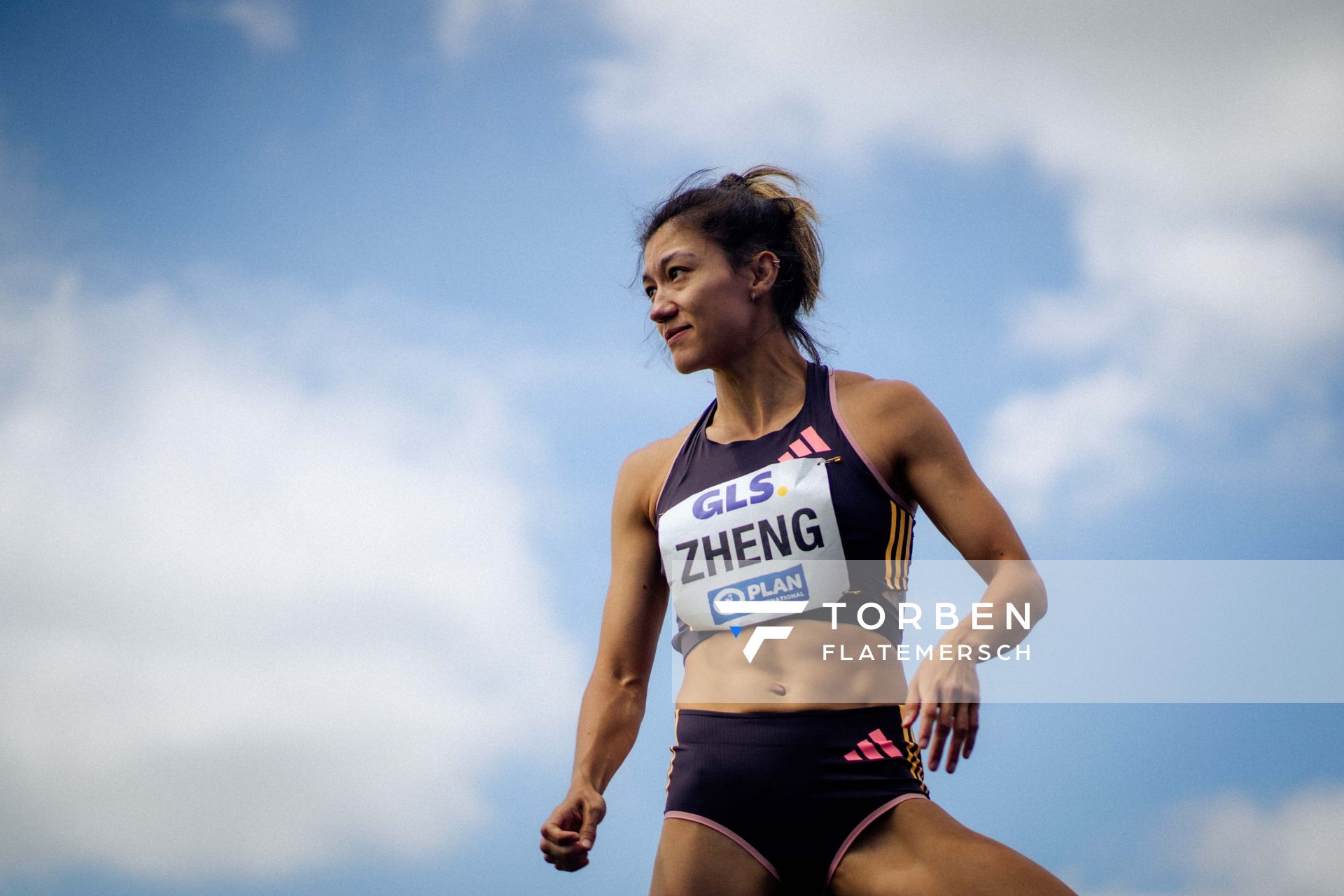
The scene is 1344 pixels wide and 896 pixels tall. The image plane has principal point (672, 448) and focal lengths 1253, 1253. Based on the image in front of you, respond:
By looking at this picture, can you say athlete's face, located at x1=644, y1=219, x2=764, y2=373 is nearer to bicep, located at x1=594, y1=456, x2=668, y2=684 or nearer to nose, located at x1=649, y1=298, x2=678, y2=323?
nose, located at x1=649, y1=298, x2=678, y2=323

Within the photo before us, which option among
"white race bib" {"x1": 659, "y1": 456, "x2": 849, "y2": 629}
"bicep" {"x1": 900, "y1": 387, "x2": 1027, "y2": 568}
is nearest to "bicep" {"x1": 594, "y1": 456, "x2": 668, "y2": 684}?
"white race bib" {"x1": 659, "y1": 456, "x2": 849, "y2": 629}

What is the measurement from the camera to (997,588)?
3.25m

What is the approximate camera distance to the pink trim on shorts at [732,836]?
11.1ft

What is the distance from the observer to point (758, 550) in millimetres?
3639

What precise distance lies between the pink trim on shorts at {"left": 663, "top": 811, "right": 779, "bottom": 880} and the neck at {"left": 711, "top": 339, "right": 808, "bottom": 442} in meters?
1.15

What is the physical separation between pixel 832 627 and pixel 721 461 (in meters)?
0.67

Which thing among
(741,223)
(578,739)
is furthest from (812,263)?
(578,739)

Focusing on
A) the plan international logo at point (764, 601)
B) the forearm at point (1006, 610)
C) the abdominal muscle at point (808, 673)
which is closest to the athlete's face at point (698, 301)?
the plan international logo at point (764, 601)

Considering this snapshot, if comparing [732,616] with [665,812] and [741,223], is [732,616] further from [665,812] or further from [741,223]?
[741,223]

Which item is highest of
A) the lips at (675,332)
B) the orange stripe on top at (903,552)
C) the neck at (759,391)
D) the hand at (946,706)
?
the lips at (675,332)

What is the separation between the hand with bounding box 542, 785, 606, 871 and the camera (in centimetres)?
340

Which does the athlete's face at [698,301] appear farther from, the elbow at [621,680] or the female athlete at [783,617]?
the elbow at [621,680]

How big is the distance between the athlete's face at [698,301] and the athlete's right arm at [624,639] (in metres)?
0.40

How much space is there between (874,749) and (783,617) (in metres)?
0.44
